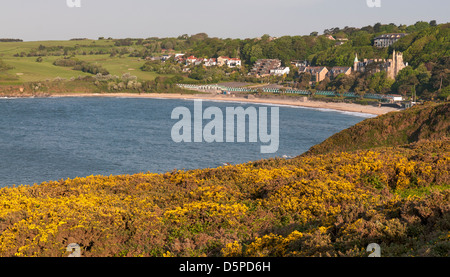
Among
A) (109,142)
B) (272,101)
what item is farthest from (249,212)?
(272,101)

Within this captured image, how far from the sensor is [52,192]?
1508cm

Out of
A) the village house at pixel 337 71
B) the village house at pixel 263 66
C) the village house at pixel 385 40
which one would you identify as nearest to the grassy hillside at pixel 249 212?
the village house at pixel 337 71

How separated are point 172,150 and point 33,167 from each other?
618 inches

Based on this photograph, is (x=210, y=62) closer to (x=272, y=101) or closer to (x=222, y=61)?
(x=222, y=61)

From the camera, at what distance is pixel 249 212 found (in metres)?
12.2

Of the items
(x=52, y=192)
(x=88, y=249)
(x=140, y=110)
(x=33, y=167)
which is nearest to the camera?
(x=88, y=249)

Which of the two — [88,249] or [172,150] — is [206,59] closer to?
[172,150]

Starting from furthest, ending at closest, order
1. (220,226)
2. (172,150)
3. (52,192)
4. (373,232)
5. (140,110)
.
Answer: (140,110), (172,150), (52,192), (220,226), (373,232)

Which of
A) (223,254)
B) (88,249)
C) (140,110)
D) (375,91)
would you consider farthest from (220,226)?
(375,91)

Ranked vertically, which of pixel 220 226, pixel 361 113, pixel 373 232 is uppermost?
pixel 373 232

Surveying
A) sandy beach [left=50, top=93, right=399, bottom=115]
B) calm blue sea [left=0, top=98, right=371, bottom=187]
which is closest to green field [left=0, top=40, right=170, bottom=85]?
sandy beach [left=50, top=93, right=399, bottom=115]

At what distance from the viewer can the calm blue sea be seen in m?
43.0

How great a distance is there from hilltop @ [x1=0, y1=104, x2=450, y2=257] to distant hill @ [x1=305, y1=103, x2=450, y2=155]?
9860 millimetres

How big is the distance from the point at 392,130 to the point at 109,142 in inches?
1540
